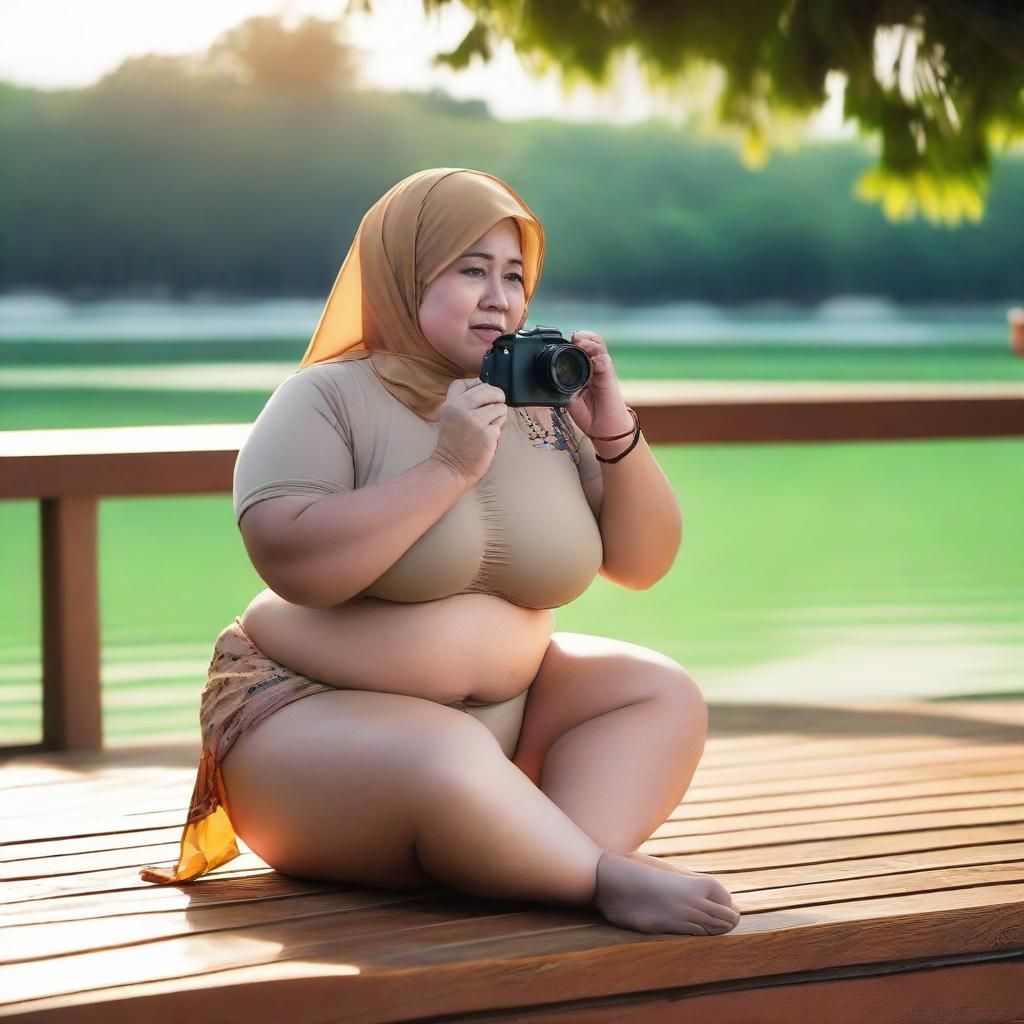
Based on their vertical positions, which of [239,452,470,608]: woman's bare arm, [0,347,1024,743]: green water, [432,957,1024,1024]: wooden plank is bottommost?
[0,347,1024,743]: green water

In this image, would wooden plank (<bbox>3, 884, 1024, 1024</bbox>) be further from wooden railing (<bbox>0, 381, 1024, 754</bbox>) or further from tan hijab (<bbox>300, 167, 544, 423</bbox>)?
wooden railing (<bbox>0, 381, 1024, 754</bbox>)

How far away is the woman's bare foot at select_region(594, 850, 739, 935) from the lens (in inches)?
67.9

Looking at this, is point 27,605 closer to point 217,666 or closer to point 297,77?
point 217,666

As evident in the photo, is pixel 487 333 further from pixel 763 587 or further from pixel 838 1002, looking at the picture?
pixel 763 587

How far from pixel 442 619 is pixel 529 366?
1.10ft

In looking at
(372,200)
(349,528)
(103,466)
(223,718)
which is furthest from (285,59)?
(349,528)

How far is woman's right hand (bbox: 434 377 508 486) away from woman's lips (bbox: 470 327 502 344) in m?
0.12

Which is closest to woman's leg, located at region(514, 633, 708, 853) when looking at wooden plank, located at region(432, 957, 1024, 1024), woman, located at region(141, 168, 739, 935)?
woman, located at region(141, 168, 739, 935)

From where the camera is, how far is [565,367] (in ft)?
6.00

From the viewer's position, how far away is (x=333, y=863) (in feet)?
6.30

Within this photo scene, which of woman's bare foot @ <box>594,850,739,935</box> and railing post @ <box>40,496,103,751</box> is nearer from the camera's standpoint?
woman's bare foot @ <box>594,850,739,935</box>

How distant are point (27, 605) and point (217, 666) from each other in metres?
6.64

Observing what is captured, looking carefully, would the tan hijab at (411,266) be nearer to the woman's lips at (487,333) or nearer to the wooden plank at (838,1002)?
the woman's lips at (487,333)

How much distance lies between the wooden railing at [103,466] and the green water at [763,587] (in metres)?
0.30
